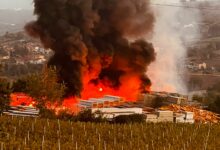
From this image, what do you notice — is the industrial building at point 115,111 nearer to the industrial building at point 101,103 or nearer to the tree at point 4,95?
the industrial building at point 101,103

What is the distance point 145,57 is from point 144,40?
4.07 metres

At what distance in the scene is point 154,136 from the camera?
30.8 metres

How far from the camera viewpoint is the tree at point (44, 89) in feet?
152

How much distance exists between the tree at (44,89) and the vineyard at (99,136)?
14976mm

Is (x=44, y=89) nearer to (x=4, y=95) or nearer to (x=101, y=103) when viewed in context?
(x=4, y=95)

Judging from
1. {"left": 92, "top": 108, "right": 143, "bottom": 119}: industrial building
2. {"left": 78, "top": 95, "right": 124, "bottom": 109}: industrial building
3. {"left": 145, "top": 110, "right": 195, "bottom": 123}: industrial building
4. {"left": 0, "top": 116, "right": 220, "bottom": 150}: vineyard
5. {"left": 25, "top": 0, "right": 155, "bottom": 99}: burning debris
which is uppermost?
{"left": 25, "top": 0, "right": 155, "bottom": 99}: burning debris

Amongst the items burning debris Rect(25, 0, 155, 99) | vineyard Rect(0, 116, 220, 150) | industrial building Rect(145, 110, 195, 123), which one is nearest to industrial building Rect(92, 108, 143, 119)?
industrial building Rect(145, 110, 195, 123)

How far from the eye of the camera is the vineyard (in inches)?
984

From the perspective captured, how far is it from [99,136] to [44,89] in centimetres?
1886

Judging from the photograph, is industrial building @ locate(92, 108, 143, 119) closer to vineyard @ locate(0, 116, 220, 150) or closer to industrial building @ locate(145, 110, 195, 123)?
industrial building @ locate(145, 110, 195, 123)

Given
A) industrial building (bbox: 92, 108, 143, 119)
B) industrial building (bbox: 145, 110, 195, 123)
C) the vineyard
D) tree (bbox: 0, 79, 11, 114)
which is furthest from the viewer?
industrial building (bbox: 145, 110, 195, 123)

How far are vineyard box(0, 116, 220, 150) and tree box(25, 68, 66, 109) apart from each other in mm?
14976

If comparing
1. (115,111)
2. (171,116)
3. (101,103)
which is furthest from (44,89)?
(171,116)

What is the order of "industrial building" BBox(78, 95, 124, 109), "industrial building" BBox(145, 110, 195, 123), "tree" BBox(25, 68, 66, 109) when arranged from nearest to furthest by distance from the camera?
1. "industrial building" BBox(145, 110, 195, 123)
2. "tree" BBox(25, 68, 66, 109)
3. "industrial building" BBox(78, 95, 124, 109)
